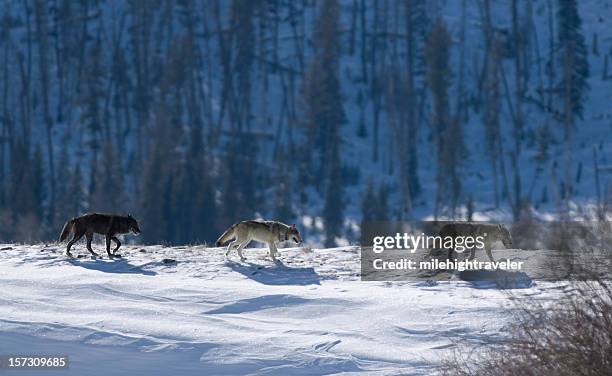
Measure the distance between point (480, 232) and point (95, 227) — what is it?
19.8 ft

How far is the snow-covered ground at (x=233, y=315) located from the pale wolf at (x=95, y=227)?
382 mm

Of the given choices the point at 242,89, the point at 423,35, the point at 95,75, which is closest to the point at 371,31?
the point at 423,35

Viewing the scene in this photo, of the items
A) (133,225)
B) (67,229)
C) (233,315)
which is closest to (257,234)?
(133,225)

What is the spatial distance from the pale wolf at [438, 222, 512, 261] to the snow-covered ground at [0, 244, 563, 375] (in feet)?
4.44

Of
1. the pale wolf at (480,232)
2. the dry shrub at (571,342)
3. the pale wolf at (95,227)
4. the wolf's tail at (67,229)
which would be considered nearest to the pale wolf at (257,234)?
the pale wolf at (95,227)

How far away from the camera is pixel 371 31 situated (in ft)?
238

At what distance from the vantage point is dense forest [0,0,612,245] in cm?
5806

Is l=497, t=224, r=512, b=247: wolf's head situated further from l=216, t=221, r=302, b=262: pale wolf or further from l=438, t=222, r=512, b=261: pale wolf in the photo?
l=216, t=221, r=302, b=262: pale wolf

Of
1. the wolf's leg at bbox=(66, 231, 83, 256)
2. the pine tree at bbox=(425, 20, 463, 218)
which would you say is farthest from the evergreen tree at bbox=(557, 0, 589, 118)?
the wolf's leg at bbox=(66, 231, 83, 256)

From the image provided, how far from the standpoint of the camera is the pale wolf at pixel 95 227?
18.2 m

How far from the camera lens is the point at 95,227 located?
1833 cm

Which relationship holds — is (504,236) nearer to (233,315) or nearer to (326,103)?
(233,315)

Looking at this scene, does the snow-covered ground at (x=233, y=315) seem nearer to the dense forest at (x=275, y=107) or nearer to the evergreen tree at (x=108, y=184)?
the dense forest at (x=275, y=107)

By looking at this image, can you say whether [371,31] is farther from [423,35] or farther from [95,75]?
[95,75]
